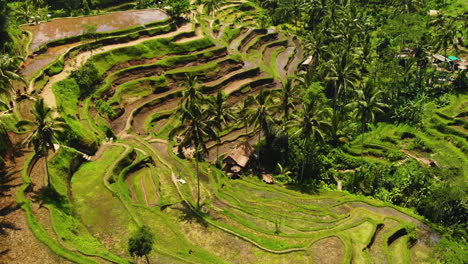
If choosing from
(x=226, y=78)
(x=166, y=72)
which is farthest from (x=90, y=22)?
(x=226, y=78)

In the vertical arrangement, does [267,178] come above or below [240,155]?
below

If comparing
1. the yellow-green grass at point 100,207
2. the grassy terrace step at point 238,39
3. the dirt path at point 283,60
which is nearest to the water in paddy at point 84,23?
the grassy terrace step at point 238,39

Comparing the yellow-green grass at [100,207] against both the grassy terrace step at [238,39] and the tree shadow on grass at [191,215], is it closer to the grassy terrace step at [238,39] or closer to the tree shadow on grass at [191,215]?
the tree shadow on grass at [191,215]

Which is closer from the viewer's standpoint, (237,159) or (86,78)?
(237,159)

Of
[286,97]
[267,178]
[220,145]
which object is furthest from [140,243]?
[286,97]

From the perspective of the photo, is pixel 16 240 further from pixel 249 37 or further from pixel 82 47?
pixel 249 37
